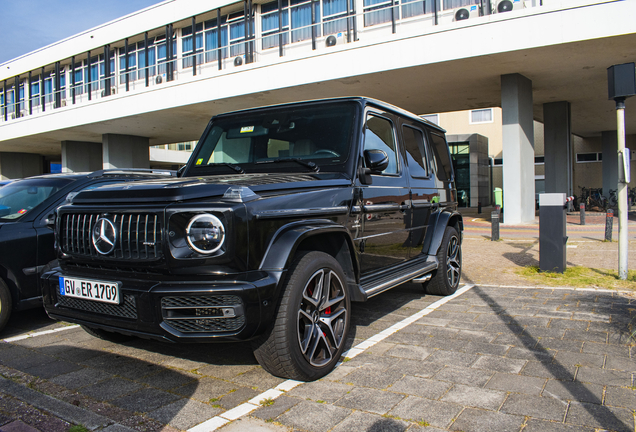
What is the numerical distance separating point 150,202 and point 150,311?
0.69m

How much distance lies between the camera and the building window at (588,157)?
35.1 meters

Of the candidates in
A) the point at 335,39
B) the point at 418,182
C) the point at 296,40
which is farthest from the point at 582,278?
the point at 296,40

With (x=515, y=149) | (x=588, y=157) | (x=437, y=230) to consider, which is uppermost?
(x=588, y=157)

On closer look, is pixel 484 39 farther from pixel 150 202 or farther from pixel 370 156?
pixel 150 202

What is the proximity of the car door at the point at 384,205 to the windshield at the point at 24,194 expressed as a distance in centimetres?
363

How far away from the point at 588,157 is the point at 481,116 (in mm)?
8682

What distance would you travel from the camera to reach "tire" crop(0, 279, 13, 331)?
4375 mm

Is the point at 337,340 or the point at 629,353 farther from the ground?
the point at 337,340

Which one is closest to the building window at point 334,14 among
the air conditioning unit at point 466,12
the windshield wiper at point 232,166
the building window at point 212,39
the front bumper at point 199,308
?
the air conditioning unit at point 466,12

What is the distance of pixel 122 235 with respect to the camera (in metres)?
2.98

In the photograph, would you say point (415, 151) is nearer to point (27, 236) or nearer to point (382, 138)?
point (382, 138)

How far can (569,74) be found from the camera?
53.3 ft

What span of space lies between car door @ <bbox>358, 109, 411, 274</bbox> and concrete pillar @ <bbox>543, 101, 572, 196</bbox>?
18969 millimetres

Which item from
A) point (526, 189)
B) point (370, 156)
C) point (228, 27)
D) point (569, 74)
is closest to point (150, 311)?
point (370, 156)
